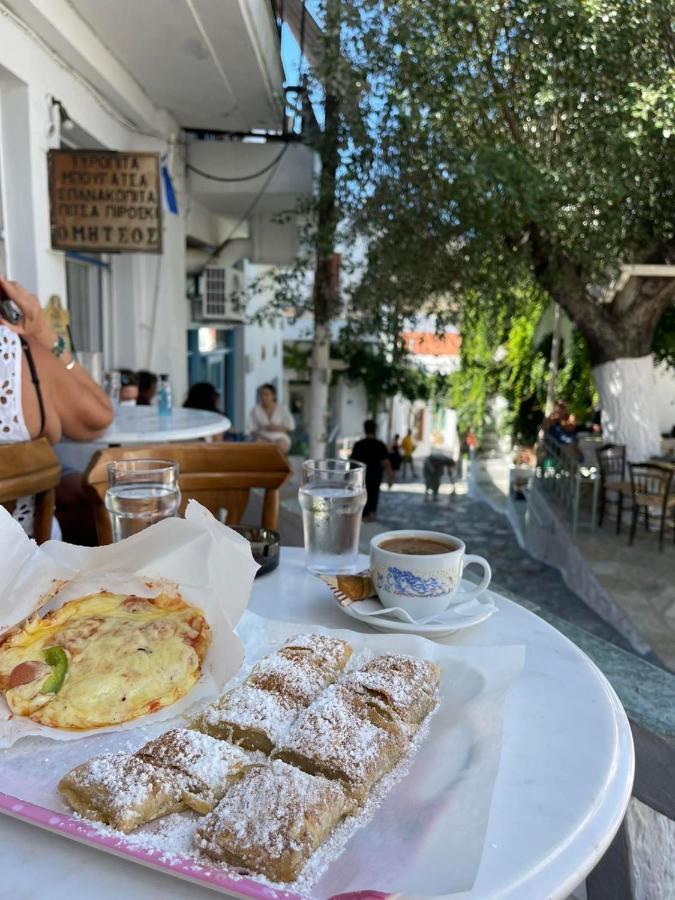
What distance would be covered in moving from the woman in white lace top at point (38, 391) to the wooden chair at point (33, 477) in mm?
121

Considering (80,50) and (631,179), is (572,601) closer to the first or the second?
(631,179)

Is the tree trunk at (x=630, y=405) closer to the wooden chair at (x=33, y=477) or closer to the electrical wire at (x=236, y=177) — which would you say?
the electrical wire at (x=236, y=177)

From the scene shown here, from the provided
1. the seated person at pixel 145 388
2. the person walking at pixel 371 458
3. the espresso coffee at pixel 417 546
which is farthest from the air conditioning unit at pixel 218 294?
the espresso coffee at pixel 417 546

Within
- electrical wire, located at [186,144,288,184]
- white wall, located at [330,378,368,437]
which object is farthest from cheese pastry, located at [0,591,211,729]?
white wall, located at [330,378,368,437]

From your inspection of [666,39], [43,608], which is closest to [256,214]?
[666,39]

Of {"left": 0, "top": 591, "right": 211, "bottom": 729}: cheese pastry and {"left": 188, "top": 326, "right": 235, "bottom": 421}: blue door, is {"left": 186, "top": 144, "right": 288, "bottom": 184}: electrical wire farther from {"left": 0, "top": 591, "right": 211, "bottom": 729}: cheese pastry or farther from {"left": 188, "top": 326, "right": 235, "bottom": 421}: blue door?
{"left": 0, "top": 591, "right": 211, "bottom": 729}: cheese pastry

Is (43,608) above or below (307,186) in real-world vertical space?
below

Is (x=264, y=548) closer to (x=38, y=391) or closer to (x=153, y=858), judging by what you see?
(x=153, y=858)

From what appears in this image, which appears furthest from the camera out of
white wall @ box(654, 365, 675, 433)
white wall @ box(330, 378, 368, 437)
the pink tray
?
white wall @ box(330, 378, 368, 437)

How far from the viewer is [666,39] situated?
521cm

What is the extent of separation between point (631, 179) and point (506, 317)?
2382 mm

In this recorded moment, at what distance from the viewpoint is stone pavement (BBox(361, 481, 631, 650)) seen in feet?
19.2

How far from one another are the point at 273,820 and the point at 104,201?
4.41 m

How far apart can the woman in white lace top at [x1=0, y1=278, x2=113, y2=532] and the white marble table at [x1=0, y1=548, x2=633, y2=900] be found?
1.48 meters
